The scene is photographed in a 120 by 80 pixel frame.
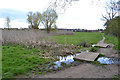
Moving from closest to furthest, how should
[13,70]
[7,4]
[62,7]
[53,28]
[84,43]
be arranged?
[13,70] → [62,7] → [7,4] → [84,43] → [53,28]

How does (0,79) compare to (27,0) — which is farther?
(27,0)

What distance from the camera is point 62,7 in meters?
4.40

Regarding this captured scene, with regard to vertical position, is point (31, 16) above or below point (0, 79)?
above

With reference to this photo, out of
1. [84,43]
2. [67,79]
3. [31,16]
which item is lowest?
[67,79]

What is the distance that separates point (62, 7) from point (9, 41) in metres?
6.51

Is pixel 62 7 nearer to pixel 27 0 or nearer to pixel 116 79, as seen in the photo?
pixel 27 0

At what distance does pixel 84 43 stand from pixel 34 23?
19.5 meters

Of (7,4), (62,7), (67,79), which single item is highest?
(7,4)

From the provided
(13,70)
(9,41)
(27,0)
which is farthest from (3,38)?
(13,70)

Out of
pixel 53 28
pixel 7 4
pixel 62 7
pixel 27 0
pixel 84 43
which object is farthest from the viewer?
pixel 53 28

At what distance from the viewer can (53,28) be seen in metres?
25.4

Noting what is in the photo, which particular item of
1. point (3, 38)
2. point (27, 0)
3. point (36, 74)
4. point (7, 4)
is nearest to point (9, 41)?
point (3, 38)

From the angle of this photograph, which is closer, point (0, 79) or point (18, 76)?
point (0, 79)

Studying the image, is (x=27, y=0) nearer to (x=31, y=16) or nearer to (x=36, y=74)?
(x=36, y=74)
